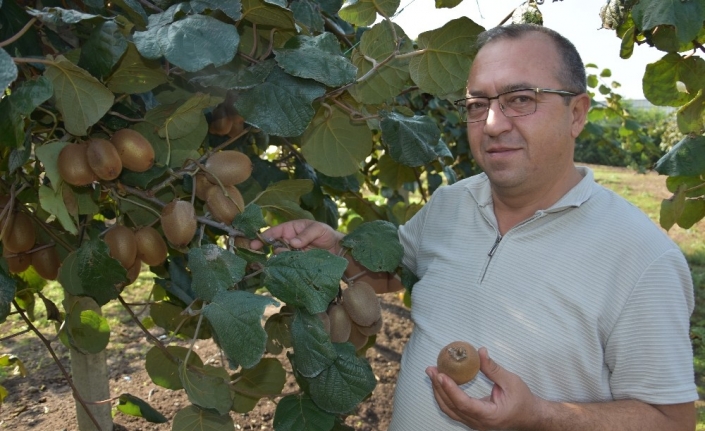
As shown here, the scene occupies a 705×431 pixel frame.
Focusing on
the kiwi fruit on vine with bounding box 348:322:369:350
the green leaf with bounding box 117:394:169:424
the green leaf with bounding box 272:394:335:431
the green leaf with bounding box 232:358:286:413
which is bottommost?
the green leaf with bounding box 117:394:169:424

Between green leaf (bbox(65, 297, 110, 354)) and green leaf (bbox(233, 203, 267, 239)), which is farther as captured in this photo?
green leaf (bbox(65, 297, 110, 354))

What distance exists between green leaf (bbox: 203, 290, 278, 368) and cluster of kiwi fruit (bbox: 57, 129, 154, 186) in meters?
0.39

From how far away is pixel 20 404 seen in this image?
298 cm

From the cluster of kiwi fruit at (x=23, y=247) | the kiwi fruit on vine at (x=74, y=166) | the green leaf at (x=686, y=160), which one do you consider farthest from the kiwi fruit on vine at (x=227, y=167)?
the green leaf at (x=686, y=160)

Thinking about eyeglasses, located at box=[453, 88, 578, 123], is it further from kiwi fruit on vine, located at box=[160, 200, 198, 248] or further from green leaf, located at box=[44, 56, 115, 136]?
green leaf, located at box=[44, 56, 115, 136]

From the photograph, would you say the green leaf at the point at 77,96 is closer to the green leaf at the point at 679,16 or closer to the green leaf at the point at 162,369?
the green leaf at the point at 162,369

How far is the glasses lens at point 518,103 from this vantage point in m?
1.42

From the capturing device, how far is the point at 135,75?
128 cm

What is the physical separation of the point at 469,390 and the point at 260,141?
923 millimetres

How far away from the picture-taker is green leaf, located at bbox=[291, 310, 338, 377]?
3.84 feet


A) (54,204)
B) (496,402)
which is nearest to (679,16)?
(496,402)

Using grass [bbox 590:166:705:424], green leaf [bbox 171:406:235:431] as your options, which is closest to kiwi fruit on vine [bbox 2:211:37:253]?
green leaf [bbox 171:406:235:431]

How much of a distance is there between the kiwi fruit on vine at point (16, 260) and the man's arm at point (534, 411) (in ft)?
3.28

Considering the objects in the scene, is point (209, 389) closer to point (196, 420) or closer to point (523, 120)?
point (196, 420)
